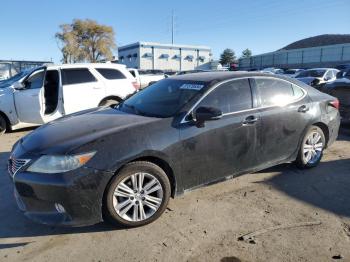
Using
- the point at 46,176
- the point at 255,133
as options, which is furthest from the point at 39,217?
the point at 255,133

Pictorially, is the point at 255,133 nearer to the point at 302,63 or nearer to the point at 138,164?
the point at 138,164

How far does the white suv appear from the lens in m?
8.55

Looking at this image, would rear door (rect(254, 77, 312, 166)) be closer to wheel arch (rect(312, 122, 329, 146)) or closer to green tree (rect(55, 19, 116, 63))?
wheel arch (rect(312, 122, 329, 146))

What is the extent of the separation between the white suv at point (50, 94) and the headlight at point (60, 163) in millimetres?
5497

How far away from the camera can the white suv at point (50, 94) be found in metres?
8.55

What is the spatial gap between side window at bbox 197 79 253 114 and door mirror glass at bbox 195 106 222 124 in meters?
0.21

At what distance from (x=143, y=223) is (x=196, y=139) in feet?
3.65

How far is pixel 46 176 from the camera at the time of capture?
11.0ft

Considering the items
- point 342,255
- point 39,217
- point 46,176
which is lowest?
point 342,255

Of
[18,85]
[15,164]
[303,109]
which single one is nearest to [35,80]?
[18,85]

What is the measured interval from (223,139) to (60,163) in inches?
76.2

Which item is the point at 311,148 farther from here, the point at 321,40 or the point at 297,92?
the point at 321,40

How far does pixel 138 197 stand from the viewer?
3713mm

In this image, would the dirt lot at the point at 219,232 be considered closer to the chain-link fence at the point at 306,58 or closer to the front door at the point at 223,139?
the front door at the point at 223,139
